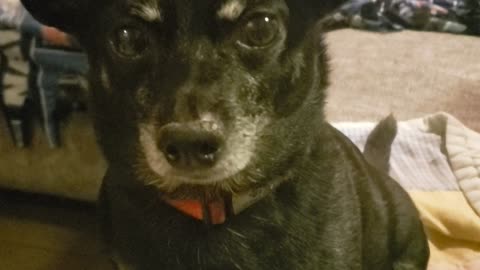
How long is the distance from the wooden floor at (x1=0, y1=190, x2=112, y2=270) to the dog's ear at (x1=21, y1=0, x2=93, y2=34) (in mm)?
831

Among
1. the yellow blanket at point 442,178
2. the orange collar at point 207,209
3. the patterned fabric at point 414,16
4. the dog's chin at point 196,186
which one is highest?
the dog's chin at point 196,186

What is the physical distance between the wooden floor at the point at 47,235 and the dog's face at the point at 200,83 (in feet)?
2.65

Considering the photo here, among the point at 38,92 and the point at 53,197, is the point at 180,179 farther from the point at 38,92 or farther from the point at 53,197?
the point at 53,197

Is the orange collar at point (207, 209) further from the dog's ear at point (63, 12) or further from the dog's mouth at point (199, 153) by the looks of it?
the dog's ear at point (63, 12)

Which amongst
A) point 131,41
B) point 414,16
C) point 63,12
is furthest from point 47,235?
point 414,16

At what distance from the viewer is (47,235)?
2.05 meters

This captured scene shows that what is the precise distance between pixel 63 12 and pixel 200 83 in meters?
0.35

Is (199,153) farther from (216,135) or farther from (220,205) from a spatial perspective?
(220,205)

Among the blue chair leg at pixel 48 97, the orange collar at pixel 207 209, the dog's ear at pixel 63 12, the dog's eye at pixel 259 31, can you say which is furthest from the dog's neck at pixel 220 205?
the blue chair leg at pixel 48 97

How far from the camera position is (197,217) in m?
1.21

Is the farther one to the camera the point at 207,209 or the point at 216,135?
the point at 207,209

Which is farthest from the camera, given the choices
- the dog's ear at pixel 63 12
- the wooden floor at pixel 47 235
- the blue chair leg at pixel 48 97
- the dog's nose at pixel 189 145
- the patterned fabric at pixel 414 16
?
the patterned fabric at pixel 414 16

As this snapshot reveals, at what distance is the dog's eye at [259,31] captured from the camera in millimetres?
1115

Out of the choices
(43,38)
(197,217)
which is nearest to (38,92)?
(43,38)
